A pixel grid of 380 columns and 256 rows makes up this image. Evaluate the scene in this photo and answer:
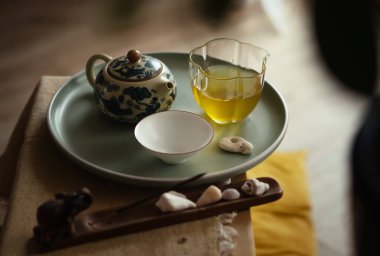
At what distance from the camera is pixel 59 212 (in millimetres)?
641

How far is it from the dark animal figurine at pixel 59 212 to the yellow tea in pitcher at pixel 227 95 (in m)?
0.33

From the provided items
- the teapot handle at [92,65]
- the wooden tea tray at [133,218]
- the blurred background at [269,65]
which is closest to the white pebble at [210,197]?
the wooden tea tray at [133,218]

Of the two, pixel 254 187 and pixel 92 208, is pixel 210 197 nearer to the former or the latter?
pixel 254 187

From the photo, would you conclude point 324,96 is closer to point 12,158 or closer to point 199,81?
point 199,81

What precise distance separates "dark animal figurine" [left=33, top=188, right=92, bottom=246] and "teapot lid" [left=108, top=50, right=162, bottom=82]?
27 centimetres

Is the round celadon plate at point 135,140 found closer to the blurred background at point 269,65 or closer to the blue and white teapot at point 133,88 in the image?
the blue and white teapot at point 133,88

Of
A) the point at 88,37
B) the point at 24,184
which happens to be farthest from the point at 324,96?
the point at 24,184

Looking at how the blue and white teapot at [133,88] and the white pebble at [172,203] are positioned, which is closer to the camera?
the white pebble at [172,203]

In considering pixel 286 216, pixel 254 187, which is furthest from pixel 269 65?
pixel 254 187

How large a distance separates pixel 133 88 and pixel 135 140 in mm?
92

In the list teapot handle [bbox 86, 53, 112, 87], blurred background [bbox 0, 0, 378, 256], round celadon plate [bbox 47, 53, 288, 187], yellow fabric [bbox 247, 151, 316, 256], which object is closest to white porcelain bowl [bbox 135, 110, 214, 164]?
round celadon plate [bbox 47, 53, 288, 187]

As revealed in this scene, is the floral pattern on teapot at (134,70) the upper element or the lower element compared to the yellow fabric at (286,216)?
upper

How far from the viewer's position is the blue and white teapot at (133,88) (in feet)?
2.80

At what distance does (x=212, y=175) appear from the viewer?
76 centimetres
